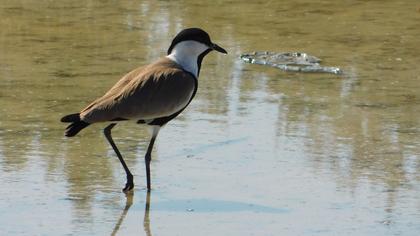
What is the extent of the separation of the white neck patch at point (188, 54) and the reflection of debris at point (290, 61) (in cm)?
293

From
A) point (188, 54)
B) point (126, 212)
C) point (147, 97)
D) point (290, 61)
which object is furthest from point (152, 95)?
point (290, 61)

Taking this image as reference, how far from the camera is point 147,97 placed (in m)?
7.61

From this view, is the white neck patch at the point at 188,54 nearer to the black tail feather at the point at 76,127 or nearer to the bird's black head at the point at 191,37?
the bird's black head at the point at 191,37

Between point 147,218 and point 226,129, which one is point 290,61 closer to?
point 226,129

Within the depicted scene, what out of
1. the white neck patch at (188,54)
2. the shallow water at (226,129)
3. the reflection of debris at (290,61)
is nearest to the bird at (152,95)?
the white neck patch at (188,54)

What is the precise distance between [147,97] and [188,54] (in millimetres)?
461

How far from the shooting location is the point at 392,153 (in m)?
8.26

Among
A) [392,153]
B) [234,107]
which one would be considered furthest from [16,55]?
[392,153]

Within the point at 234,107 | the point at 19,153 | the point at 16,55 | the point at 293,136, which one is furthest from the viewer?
the point at 16,55

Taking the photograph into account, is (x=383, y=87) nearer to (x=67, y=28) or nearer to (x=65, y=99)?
(x=65, y=99)

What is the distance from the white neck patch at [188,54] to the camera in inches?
309

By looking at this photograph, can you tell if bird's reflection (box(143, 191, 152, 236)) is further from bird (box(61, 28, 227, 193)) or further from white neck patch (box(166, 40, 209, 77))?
white neck patch (box(166, 40, 209, 77))

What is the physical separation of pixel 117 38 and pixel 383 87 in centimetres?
298

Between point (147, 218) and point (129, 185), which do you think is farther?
point (129, 185)
